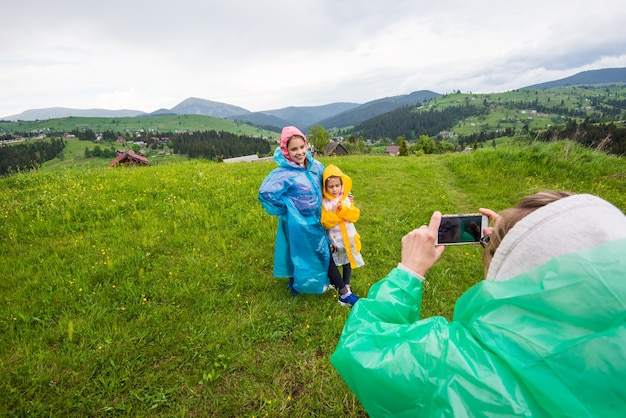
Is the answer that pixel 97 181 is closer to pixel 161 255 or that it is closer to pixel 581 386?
pixel 161 255

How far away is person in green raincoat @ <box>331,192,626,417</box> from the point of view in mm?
880

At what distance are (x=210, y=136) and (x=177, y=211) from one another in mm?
165496

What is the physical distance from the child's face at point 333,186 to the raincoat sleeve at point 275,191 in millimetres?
666

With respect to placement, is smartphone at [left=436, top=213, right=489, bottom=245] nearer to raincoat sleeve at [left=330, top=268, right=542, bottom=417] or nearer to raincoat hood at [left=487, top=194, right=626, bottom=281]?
raincoat sleeve at [left=330, top=268, right=542, bottom=417]

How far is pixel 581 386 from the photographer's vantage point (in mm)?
911

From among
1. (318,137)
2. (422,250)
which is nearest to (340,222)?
(422,250)

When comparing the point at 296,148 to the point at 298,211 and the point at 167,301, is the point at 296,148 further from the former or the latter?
the point at 167,301

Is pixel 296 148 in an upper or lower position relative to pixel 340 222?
upper

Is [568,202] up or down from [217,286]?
up

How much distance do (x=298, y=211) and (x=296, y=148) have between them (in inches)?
37.7

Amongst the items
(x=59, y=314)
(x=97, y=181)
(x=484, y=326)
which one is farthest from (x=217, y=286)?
(x=97, y=181)

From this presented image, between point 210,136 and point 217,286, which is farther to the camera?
point 210,136

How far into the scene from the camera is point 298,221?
4.64 metres

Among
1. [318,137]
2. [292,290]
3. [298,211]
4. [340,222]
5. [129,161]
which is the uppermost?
[318,137]
